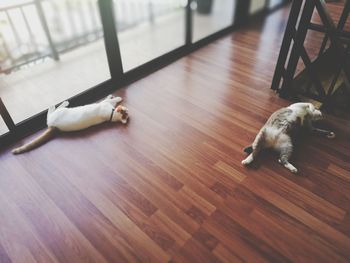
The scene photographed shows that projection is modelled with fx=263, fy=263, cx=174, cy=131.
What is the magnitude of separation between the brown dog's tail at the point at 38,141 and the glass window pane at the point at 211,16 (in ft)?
7.66

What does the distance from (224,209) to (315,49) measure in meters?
2.50

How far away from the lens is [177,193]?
5.50 ft

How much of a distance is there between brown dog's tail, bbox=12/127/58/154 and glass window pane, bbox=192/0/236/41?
2.34 m

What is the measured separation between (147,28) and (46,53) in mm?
1482

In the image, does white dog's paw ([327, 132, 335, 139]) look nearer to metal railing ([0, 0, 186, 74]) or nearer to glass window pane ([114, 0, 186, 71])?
glass window pane ([114, 0, 186, 71])

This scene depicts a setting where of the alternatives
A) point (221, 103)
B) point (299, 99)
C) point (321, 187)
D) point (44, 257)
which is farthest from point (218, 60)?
point (44, 257)

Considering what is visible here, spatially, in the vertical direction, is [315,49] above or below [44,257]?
above

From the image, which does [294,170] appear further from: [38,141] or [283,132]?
[38,141]

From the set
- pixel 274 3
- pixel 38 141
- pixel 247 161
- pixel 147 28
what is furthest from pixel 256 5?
pixel 38 141

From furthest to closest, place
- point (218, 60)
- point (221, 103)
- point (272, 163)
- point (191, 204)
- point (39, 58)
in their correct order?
point (39, 58)
point (218, 60)
point (221, 103)
point (272, 163)
point (191, 204)

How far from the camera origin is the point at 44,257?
4.58 feet

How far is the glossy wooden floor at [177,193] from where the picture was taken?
1.42 m

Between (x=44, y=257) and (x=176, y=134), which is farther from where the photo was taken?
(x=176, y=134)

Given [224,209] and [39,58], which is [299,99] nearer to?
[224,209]
